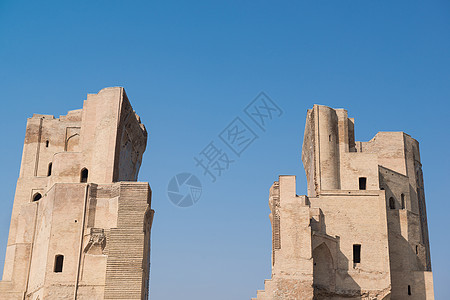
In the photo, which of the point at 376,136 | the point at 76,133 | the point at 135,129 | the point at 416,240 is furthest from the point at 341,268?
the point at 76,133

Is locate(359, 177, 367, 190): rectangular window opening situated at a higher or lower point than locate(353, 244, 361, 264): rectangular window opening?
higher

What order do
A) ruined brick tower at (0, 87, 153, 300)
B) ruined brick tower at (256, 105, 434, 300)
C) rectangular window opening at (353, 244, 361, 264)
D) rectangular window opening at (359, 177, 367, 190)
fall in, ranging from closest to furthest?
1. ruined brick tower at (0, 87, 153, 300)
2. ruined brick tower at (256, 105, 434, 300)
3. rectangular window opening at (353, 244, 361, 264)
4. rectangular window opening at (359, 177, 367, 190)

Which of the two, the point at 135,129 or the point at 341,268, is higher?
the point at 135,129

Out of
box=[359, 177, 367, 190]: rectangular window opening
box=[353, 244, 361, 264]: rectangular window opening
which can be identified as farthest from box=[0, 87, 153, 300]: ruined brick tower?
box=[359, 177, 367, 190]: rectangular window opening

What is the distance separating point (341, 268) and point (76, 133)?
16.4m

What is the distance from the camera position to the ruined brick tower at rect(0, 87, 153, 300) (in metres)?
28.5

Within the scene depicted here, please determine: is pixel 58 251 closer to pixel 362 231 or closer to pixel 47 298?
pixel 47 298

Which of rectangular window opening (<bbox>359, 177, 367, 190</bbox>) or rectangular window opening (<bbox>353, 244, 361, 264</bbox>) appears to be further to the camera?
rectangular window opening (<bbox>359, 177, 367, 190</bbox>)

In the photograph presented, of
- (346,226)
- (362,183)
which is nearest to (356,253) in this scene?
(346,226)

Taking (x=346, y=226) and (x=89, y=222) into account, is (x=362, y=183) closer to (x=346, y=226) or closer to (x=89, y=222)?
(x=346, y=226)

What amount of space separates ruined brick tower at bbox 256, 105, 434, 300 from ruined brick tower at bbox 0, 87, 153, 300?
660cm

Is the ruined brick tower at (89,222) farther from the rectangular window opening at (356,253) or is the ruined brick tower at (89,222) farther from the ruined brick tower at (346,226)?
the rectangular window opening at (356,253)

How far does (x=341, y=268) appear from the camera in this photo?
32.0 meters

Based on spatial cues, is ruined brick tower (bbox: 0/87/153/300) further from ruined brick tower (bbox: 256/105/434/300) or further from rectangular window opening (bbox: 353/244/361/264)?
rectangular window opening (bbox: 353/244/361/264)
